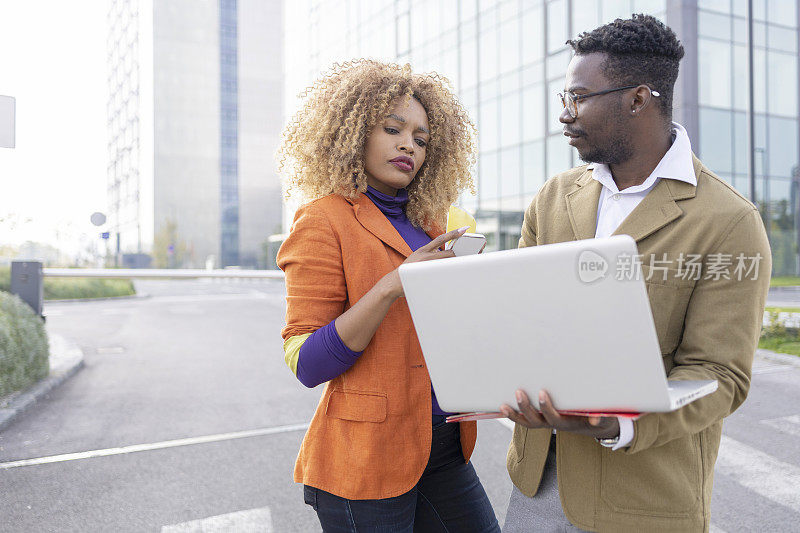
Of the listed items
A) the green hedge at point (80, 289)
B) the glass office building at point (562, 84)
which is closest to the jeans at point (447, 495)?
the glass office building at point (562, 84)

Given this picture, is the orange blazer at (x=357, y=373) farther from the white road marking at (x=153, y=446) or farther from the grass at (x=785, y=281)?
the grass at (x=785, y=281)

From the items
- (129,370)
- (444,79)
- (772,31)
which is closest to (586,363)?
(444,79)

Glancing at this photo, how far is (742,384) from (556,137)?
793 inches

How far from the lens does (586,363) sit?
1.08m

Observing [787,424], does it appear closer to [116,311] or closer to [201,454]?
[201,454]

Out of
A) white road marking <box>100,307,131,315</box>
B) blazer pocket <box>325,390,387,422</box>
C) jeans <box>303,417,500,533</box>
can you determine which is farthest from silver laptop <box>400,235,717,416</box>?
white road marking <box>100,307,131,315</box>

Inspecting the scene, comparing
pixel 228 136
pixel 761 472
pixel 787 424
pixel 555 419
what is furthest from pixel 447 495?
pixel 228 136

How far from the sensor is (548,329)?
1.08m

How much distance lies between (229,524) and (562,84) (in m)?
17.0

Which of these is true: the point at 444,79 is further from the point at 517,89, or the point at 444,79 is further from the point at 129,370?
the point at 517,89

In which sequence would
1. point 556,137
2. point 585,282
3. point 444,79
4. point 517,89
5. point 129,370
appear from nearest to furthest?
Answer: point 585,282, point 444,79, point 129,370, point 556,137, point 517,89

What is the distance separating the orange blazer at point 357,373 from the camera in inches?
64.6

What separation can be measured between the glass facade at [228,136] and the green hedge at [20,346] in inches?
2453

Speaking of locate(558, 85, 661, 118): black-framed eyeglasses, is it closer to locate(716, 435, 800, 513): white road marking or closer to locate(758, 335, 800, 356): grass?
locate(716, 435, 800, 513): white road marking
